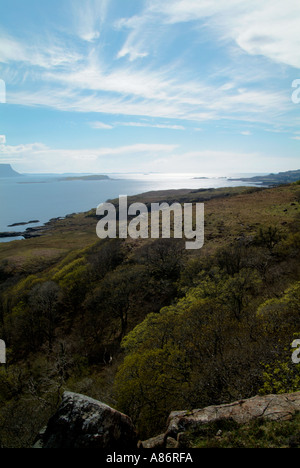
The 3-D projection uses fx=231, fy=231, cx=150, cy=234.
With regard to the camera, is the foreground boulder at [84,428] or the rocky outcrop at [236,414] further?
the rocky outcrop at [236,414]

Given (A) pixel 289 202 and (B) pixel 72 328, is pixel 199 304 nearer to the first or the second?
(B) pixel 72 328

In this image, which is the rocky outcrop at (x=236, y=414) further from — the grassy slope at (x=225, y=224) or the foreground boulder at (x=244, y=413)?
the grassy slope at (x=225, y=224)

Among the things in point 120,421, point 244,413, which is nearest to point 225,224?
point 244,413

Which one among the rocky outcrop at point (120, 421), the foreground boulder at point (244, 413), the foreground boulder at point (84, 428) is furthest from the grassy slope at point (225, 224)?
the foreground boulder at point (84, 428)

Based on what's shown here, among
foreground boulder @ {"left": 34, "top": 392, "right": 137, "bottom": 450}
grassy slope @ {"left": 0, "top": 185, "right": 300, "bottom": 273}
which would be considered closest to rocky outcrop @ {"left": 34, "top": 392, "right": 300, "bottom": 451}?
foreground boulder @ {"left": 34, "top": 392, "right": 137, "bottom": 450}

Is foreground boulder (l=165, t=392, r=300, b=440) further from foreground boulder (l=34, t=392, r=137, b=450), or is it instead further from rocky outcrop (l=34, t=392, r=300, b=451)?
foreground boulder (l=34, t=392, r=137, b=450)

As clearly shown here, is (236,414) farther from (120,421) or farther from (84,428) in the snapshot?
(84,428)
